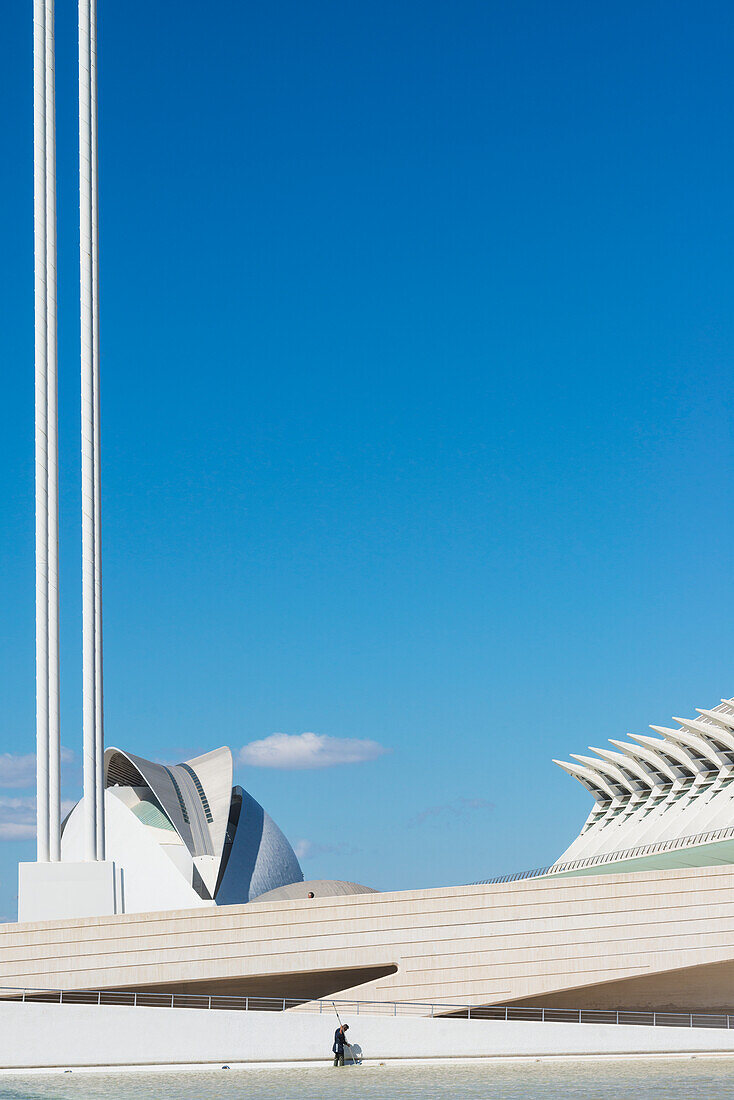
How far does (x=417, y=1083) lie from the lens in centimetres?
2255

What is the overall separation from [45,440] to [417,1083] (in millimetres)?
15822

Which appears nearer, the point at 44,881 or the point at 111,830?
the point at 44,881

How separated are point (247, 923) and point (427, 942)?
375cm

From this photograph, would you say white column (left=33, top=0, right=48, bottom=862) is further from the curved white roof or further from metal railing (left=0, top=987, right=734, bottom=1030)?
the curved white roof

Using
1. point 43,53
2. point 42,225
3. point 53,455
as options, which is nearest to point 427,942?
point 53,455

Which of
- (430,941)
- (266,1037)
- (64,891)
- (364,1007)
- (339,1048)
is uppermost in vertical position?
(64,891)

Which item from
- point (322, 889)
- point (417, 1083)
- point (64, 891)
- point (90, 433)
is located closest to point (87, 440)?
point (90, 433)

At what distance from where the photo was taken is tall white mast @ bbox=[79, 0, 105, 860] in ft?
94.6

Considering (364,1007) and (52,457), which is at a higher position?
(52,457)

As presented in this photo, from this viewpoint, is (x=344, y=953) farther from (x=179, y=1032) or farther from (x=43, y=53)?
(x=43, y=53)

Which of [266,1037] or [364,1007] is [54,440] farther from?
[364,1007]

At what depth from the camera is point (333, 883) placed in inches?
2024

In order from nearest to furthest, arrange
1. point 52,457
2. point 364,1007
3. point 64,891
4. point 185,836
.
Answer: point 364,1007
point 64,891
point 52,457
point 185,836

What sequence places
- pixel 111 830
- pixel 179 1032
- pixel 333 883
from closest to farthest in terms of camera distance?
1. pixel 179 1032
2. pixel 333 883
3. pixel 111 830
